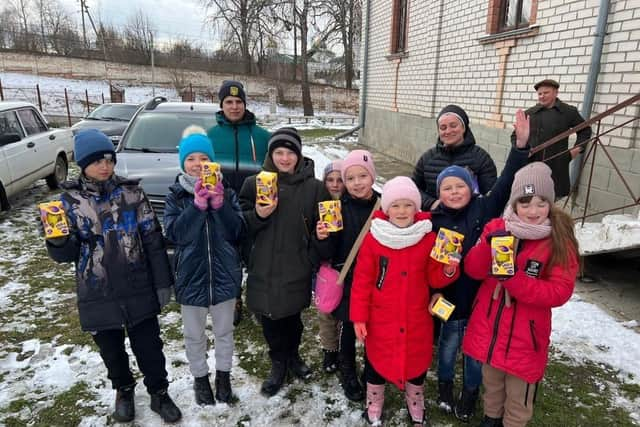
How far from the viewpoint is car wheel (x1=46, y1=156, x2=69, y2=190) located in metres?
8.12

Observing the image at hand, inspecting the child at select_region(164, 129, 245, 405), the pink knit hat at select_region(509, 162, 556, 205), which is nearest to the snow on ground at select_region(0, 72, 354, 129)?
the child at select_region(164, 129, 245, 405)

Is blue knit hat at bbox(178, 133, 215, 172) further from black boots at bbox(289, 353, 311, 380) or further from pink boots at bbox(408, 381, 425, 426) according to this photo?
pink boots at bbox(408, 381, 425, 426)

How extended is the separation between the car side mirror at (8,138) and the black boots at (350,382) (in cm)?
623

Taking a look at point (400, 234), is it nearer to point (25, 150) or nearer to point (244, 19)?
point (25, 150)

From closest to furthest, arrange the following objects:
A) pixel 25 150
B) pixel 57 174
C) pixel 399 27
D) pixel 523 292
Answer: pixel 523 292 < pixel 25 150 < pixel 57 174 < pixel 399 27

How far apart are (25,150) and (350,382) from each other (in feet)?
22.2

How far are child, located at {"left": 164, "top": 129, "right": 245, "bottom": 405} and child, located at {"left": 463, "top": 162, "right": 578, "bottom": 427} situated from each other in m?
1.37

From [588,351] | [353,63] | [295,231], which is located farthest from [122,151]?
[353,63]

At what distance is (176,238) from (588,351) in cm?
329

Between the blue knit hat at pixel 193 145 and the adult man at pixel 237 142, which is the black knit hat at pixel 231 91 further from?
the blue knit hat at pixel 193 145

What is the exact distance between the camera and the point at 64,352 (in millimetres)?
3266

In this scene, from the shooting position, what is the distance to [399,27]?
455 inches

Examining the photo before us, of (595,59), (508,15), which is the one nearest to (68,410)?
(595,59)

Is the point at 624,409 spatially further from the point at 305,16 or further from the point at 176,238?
the point at 305,16
